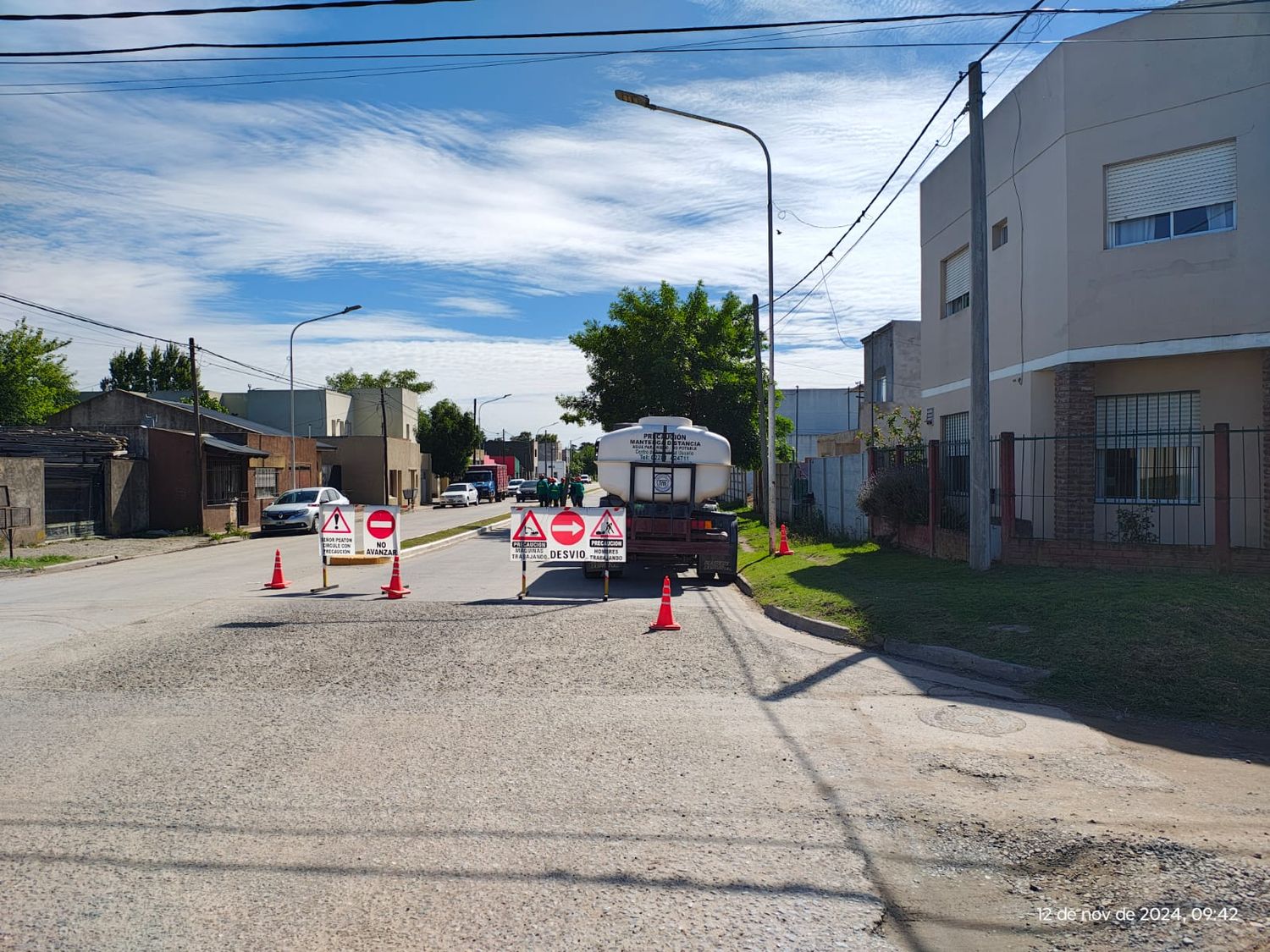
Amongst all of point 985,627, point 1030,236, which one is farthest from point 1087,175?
point 985,627

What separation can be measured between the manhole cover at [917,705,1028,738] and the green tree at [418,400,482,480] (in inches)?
3010

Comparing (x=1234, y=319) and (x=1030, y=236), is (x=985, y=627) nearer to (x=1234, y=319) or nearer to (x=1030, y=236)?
(x=1234, y=319)

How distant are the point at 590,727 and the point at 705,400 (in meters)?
29.3

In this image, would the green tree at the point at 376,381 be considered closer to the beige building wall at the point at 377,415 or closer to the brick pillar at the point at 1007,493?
the beige building wall at the point at 377,415

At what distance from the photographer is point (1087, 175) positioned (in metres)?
15.3

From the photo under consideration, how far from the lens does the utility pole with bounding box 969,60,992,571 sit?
1366 cm

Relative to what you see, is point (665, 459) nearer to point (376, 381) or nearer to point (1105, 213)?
point (1105, 213)

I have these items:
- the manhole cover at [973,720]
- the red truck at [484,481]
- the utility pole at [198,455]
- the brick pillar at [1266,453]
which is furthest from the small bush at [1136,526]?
the red truck at [484,481]

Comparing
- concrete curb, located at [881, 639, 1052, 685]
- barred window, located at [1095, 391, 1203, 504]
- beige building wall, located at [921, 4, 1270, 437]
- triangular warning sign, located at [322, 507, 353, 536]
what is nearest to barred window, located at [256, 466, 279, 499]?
triangular warning sign, located at [322, 507, 353, 536]

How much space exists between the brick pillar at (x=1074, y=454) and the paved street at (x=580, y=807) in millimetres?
6769

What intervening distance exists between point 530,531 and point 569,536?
616mm

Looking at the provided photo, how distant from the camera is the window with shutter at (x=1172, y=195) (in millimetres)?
14133

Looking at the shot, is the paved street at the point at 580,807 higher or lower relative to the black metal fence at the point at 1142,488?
lower

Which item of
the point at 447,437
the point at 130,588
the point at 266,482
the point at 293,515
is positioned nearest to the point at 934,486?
the point at 130,588
